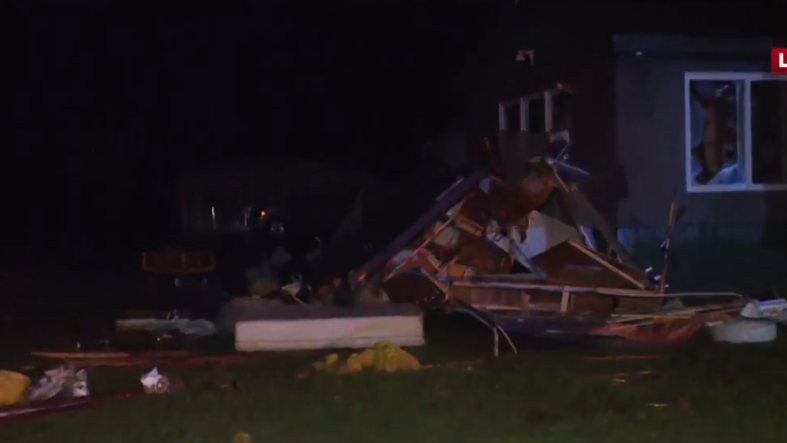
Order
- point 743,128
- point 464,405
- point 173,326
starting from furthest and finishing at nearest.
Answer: point 743,128 < point 173,326 < point 464,405

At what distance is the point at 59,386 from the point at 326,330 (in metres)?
2.93

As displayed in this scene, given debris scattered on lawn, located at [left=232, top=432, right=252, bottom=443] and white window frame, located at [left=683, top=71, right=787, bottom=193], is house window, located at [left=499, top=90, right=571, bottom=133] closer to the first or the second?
white window frame, located at [left=683, top=71, right=787, bottom=193]

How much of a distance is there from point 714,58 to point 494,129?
5100mm

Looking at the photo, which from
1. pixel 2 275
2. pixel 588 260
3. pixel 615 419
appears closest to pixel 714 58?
pixel 588 260

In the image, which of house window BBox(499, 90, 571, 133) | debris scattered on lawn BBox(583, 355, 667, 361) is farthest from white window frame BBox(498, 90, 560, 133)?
debris scattered on lawn BBox(583, 355, 667, 361)

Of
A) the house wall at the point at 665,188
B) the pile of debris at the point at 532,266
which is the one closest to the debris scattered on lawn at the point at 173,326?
the pile of debris at the point at 532,266

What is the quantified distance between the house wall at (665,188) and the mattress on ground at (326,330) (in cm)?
388

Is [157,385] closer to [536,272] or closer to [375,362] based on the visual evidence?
[375,362]

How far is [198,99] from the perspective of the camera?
34.7 meters

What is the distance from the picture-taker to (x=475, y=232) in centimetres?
1233

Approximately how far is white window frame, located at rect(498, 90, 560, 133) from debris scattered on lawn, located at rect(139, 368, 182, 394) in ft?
26.7

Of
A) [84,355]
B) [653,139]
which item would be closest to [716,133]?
[653,139]

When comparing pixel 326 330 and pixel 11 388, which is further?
pixel 326 330

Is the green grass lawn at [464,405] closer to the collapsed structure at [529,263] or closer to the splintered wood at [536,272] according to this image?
the splintered wood at [536,272]
